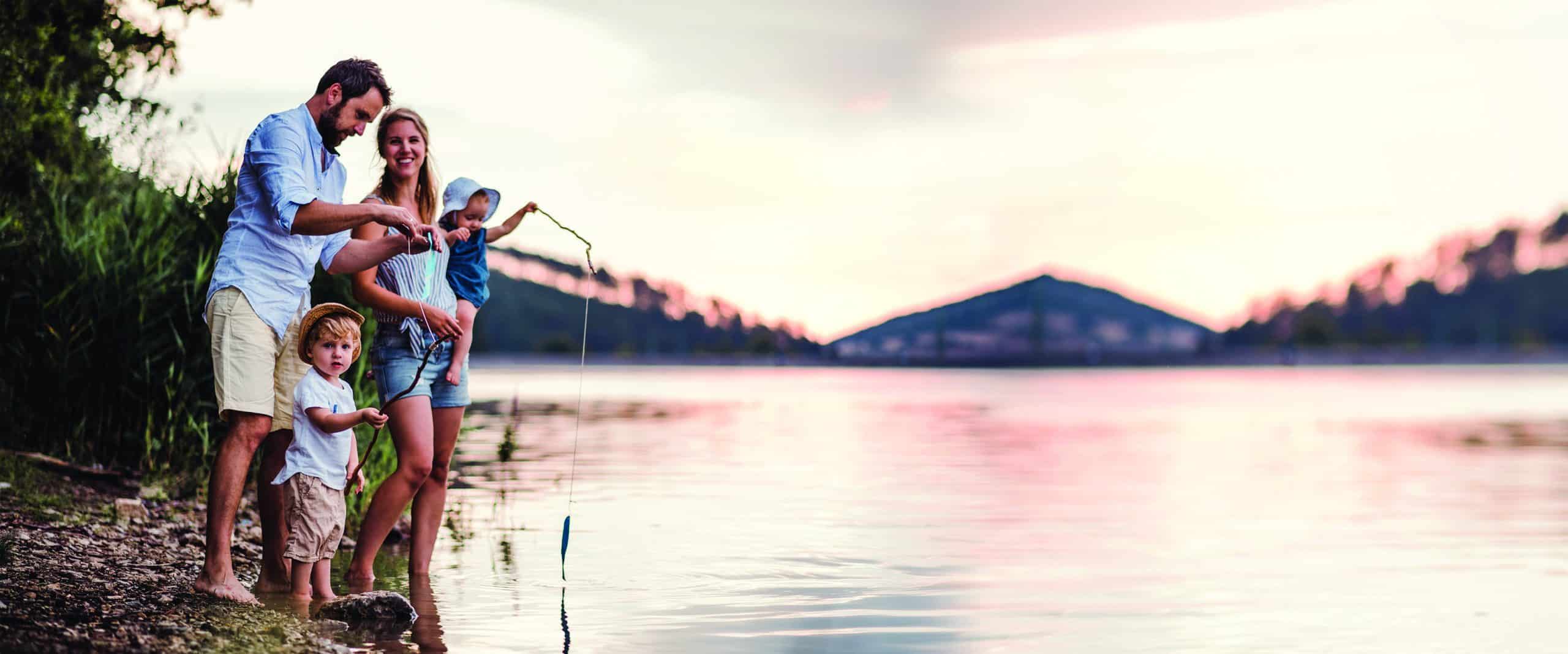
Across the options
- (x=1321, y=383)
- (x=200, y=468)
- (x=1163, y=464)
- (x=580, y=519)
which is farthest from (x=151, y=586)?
(x=1321, y=383)

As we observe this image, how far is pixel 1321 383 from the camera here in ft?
279

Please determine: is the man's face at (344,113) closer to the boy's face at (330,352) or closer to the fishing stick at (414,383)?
the boy's face at (330,352)

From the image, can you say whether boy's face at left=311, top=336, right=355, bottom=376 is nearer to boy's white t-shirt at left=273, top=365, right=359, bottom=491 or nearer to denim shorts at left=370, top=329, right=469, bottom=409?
boy's white t-shirt at left=273, top=365, right=359, bottom=491

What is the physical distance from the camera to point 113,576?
573 centimetres

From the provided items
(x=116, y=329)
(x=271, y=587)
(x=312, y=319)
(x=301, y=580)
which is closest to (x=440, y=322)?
(x=312, y=319)

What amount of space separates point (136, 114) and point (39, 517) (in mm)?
6860

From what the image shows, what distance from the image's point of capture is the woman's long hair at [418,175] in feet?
18.2

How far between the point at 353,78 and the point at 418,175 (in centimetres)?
66

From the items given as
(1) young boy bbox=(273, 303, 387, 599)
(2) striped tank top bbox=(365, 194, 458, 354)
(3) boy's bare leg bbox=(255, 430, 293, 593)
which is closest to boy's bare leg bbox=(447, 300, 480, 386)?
(2) striped tank top bbox=(365, 194, 458, 354)

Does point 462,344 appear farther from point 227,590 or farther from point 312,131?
point 227,590

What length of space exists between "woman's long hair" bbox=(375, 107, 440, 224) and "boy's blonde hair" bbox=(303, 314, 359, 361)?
65 centimetres

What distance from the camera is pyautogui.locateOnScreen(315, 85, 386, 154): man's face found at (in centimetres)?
508

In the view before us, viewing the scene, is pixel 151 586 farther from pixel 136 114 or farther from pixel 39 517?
pixel 136 114

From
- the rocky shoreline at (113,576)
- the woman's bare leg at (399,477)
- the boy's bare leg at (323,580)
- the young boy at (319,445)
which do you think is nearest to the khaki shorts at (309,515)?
the young boy at (319,445)
